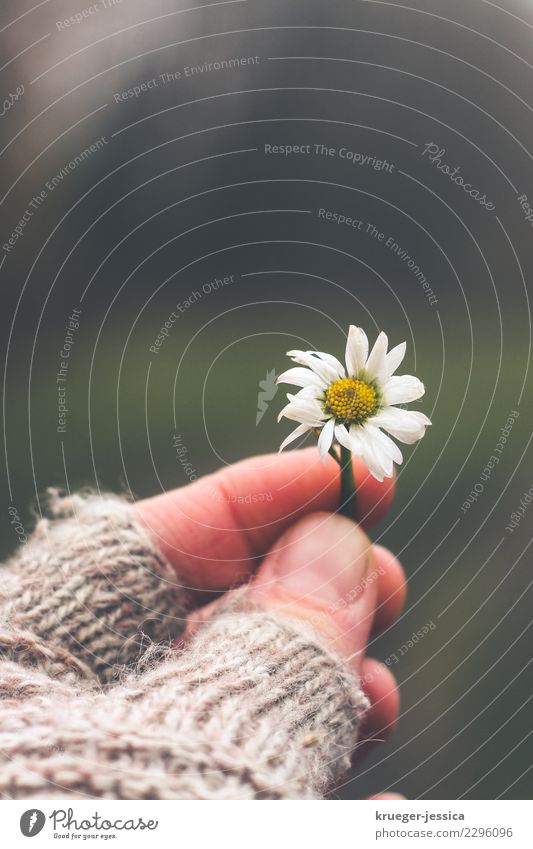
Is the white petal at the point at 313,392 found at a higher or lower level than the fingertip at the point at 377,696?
higher

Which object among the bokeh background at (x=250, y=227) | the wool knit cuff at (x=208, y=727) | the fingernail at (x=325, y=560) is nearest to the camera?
the wool knit cuff at (x=208, y=727)

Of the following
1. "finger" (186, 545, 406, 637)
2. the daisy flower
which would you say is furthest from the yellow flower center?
"finger" (186, 545, 406, 637)

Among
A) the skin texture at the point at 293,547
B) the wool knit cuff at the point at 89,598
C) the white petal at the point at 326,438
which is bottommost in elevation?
the wool knit cuff at the point at 89,598

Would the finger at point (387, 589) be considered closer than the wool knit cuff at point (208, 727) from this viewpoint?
No

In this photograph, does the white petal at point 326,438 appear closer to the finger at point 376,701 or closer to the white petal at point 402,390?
the white petal at point 402,390

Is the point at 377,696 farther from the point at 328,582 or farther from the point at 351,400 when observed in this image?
the point at 351,400

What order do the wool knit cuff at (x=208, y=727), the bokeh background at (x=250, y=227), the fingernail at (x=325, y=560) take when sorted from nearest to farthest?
the wool knit cuff at (x=208, y=727) < the fingernail at (x=325, y=560) < the bokeh background at (x=250, y=227)

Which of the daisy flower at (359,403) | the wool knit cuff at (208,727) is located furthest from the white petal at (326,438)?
the wool knit cuff at (208,727)

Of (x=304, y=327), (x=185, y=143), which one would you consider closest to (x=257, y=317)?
(x=304, y=327)
